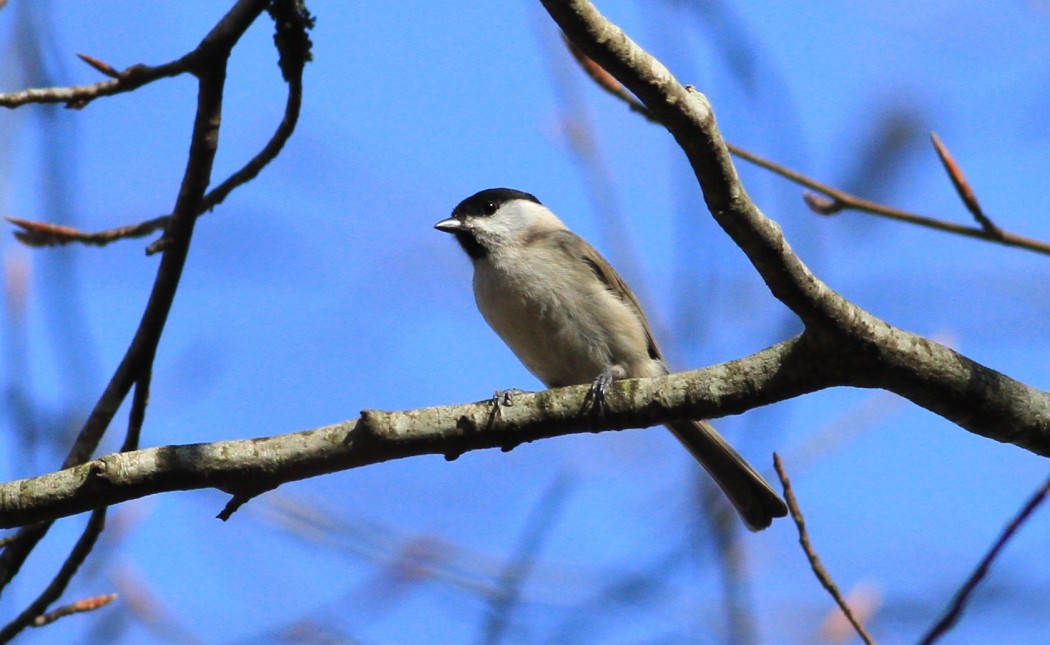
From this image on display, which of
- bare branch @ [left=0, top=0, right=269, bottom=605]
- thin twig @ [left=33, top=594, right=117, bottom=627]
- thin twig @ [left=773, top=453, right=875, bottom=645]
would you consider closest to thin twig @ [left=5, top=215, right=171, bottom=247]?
bare branch @ [left=0, top=0, right=269, bottom=605]

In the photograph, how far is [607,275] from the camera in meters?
4.61

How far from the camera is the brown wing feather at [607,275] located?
15.1ft

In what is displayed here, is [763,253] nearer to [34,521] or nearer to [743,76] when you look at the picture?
[743,76]

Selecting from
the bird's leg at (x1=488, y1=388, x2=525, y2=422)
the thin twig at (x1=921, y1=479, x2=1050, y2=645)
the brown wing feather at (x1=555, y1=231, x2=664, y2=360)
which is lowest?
the thin twig at (x1=921, y1=479, x2=1050, y2=645)

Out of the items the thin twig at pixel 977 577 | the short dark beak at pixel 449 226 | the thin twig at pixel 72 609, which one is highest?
the short dark beak at pixel 449 226

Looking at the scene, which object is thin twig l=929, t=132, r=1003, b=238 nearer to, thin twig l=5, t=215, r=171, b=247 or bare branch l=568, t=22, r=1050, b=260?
bare branch l=568, t=22, r=1050, b=260

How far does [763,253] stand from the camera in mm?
2424

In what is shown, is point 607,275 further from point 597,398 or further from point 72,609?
point 72,609

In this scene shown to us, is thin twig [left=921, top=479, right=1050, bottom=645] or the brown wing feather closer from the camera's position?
thin twig [left=921, top=479, right=1050, bottom=645]

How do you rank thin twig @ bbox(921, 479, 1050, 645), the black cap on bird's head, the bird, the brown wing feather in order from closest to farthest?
thin twig @ bbox(921, 479, 1050, 645) < the bird < the brown wing feather < the black cap on bird's head

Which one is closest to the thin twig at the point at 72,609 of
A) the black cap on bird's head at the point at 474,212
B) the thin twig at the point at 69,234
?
the thin twig at the point at 69,234

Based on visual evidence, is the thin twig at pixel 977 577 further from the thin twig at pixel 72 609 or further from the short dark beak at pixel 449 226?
the short dark beak at pixel 449 226

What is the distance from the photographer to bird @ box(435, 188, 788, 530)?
423cm

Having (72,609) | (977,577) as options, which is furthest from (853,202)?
(72,609)
